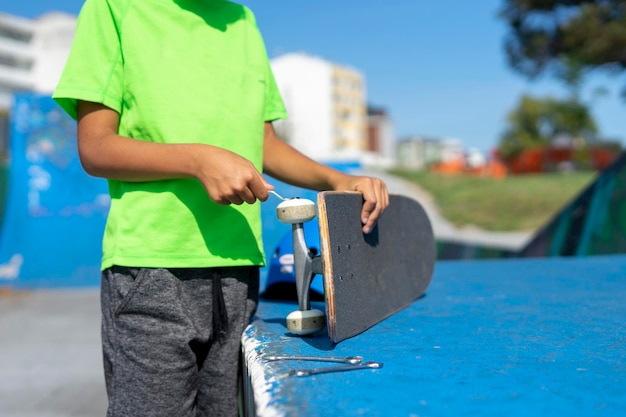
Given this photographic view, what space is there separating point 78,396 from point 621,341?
9.08ft

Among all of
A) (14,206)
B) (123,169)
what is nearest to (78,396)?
(123,169)

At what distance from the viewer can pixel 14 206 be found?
7.00 metres

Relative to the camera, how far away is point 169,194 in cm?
121

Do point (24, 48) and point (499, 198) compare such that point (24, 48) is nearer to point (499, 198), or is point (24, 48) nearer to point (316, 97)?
point (316, 97)

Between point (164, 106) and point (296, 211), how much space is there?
0.33 meters

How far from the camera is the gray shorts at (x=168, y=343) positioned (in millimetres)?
1148

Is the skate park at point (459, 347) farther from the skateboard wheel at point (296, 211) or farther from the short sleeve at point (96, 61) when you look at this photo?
the short sleeve at point (96, 61)

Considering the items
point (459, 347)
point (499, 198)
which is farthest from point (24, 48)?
point (459, 347)

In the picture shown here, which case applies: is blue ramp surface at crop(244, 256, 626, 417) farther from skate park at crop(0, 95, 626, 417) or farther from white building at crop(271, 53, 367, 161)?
white building at crop(271, 53, 367, 161)

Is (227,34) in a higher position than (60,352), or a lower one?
higher

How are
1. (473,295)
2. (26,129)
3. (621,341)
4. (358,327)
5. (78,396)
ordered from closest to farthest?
(621,341) < (358,327) < (473,295) < (78,396) < (26,129)

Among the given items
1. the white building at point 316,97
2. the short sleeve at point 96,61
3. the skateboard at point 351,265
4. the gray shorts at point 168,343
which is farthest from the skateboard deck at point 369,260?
the white building at point 316,97

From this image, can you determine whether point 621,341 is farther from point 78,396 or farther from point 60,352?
point 60,352

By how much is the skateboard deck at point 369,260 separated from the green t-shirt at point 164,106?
211 millimetres
